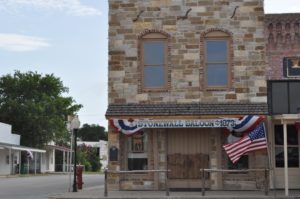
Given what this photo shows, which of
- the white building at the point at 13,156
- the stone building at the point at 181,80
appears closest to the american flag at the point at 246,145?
the stone building at the point at 181,80

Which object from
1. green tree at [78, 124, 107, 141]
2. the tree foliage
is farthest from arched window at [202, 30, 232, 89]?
green tree at [78, 124, 107, 141]

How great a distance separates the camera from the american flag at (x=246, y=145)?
2008cm

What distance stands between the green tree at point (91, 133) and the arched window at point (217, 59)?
351ft

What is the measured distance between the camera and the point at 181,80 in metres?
21.8

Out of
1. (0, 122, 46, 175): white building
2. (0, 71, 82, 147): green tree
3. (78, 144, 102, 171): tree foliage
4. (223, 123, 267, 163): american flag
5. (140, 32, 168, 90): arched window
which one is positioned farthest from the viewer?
(78, 144, 102, 171): tree foliage

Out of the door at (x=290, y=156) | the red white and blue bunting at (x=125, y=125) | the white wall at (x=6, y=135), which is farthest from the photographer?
the white wall at (x=6, y=135)

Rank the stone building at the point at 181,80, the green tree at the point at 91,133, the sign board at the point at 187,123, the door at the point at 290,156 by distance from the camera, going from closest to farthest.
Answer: the sign board at the point at 187,123
the stone building at the point at 181,80
the door at the point at 290,156
the green tree at the point at 91,133

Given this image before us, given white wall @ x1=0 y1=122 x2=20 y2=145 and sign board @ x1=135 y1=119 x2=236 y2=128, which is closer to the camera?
sign board @ x1=135 y1=119 x2=236 y2=128

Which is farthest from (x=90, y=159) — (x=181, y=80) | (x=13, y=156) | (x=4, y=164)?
(x=181, y=80)

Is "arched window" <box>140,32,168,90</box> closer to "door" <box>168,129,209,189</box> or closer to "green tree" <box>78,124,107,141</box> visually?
"door" <box>168,129,209,189</box>

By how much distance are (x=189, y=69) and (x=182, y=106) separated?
4.67 ft

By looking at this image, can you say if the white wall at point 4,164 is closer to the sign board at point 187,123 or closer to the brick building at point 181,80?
the brick building at point 181,80

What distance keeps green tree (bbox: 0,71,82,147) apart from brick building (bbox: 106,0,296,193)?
1713 inches

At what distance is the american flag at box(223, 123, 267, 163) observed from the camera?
790 inches
